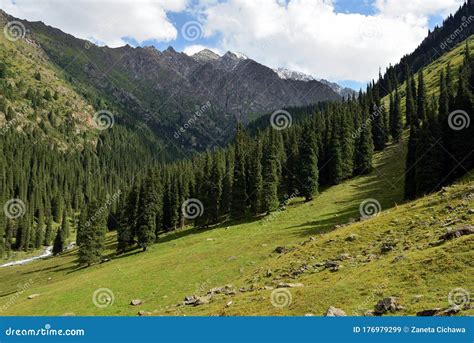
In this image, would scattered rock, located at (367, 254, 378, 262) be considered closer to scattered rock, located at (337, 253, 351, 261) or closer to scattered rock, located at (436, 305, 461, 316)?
scattered rock, located at (337, 253, 351, 261)

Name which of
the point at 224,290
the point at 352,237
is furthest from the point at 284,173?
the point at 224,290

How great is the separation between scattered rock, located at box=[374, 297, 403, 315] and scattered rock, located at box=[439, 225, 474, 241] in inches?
406

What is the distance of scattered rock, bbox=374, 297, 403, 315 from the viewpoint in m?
20.8

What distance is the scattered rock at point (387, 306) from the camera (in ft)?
68.4

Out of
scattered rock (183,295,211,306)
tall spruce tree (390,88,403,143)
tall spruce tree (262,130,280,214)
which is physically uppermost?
tall spruce tree (390,88,403,143)

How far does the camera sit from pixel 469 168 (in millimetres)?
63688

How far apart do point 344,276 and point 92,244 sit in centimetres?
6213

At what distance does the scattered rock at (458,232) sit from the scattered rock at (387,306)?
10.3 meters

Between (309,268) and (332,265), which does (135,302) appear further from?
(332,265)

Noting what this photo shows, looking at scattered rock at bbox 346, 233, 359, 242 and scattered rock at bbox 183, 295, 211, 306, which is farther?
scattered rock at bbox 346, 233, 359, 242

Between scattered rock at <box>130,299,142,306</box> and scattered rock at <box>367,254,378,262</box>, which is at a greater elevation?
scattered rock at <box>367,254,378,262</box>

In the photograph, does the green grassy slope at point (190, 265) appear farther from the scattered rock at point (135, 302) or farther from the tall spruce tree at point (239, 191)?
the tall spruce tree at point (239, 191)

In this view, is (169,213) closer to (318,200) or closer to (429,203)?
(318,200)

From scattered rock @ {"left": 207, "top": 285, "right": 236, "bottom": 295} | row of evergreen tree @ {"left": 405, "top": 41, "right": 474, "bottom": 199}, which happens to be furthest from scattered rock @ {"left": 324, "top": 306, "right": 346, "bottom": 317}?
row of evergreen tree @ {"left": 405, "top": 41, "right": 474, "bottom": 199}
